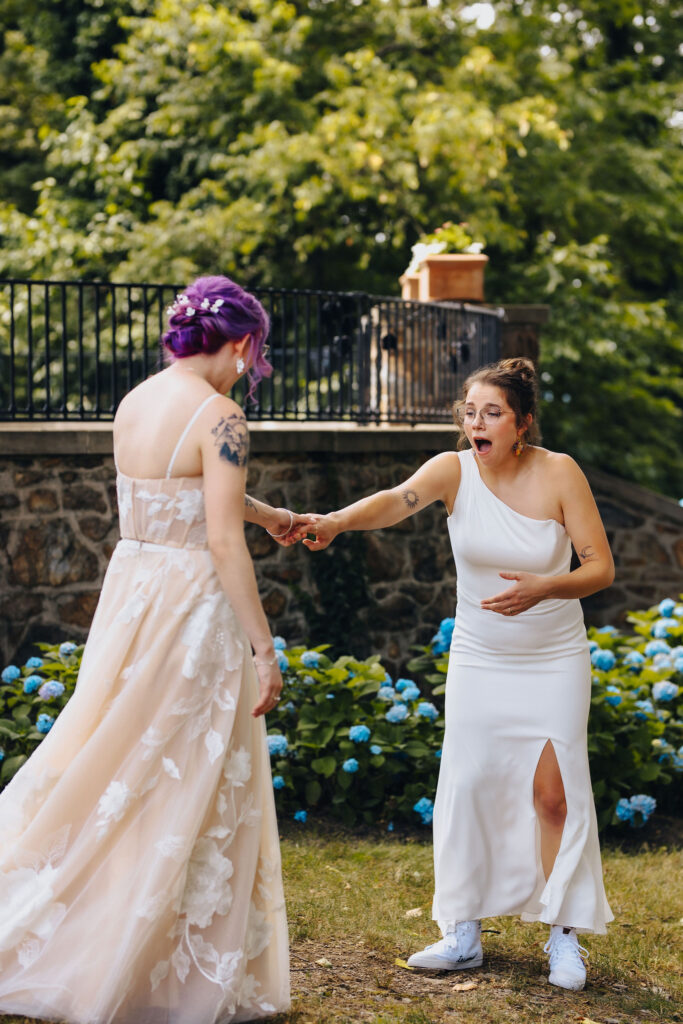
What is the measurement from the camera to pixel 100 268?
1413cm

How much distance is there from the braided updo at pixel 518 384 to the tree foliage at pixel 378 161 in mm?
8862

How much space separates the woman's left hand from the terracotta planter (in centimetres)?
677

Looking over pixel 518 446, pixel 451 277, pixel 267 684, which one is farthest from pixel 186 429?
pixel 451 277

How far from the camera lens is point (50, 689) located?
17.1 feet

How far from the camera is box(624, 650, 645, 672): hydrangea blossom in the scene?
235 inches

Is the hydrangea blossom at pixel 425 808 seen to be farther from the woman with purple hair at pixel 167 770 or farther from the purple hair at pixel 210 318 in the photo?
the purple hair at pixel 210 318

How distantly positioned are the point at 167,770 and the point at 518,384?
1.67m

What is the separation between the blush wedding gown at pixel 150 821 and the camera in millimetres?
2752

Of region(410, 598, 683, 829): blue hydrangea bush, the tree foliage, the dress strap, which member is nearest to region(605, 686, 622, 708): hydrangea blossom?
region(410, 598, 683, 829): blue hydrangea bush

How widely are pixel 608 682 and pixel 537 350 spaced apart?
476cm

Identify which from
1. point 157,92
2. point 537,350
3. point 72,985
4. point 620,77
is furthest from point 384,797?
point 620,77

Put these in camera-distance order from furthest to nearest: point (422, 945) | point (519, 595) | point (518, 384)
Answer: point (422, 945)
point (518, 384)
point (519, 595)

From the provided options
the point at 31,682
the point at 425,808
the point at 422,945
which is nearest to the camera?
the point at 422,945

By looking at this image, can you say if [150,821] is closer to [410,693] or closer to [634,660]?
[410,693]
